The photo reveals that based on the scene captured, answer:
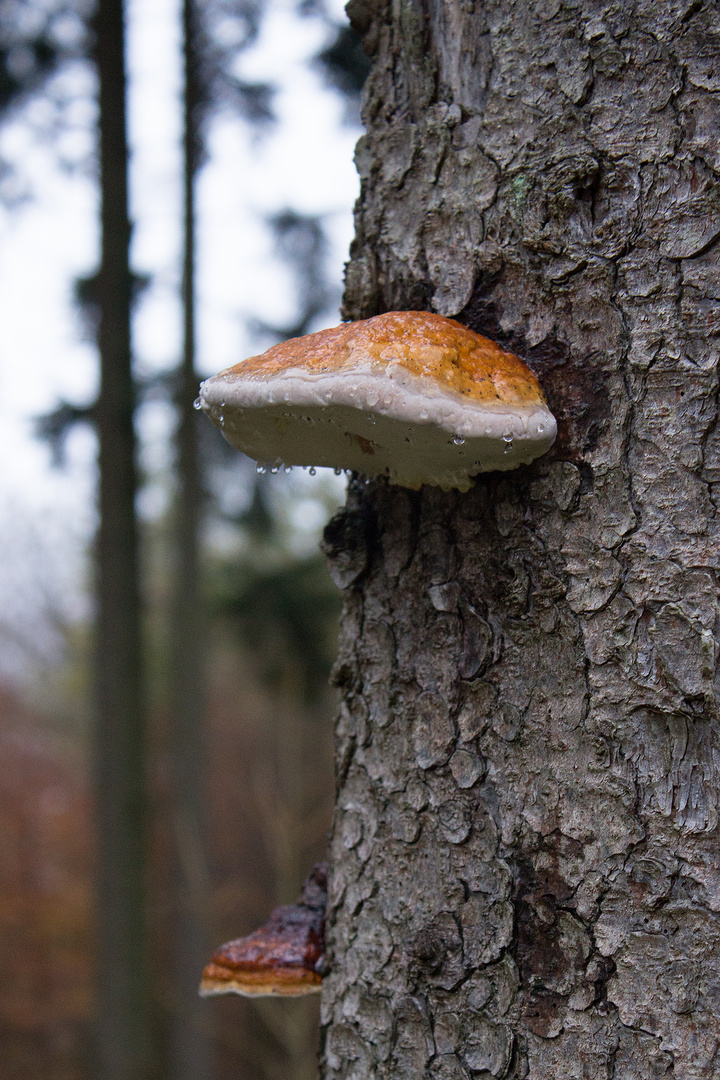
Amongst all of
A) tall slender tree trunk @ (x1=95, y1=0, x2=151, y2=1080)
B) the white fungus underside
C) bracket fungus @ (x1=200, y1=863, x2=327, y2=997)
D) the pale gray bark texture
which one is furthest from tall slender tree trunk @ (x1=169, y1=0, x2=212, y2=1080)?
the white fungus underside

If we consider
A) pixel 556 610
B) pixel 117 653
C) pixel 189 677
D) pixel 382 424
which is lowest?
pixel 189 677

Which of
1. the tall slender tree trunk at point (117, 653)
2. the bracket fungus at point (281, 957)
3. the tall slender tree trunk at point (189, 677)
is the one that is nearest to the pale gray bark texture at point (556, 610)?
the bracket fungus at point (281, 957)

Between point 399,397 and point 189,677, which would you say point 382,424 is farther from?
point 189,677

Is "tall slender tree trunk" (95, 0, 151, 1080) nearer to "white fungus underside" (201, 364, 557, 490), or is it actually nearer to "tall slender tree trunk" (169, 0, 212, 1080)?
Result: "tall slender tree trunk" (169, 0, 212, 1080)

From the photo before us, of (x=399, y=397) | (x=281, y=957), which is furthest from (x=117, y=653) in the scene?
(x=399, y=397)

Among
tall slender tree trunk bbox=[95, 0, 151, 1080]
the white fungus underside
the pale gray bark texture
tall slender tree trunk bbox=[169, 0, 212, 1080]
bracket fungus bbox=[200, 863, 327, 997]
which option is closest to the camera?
the white fungus underside

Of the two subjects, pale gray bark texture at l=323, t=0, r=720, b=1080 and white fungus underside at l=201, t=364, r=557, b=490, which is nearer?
white fungus underside at l=201, t=364, r=557, b=490

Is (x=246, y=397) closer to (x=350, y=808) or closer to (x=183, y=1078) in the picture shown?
(x=350, y=808)
